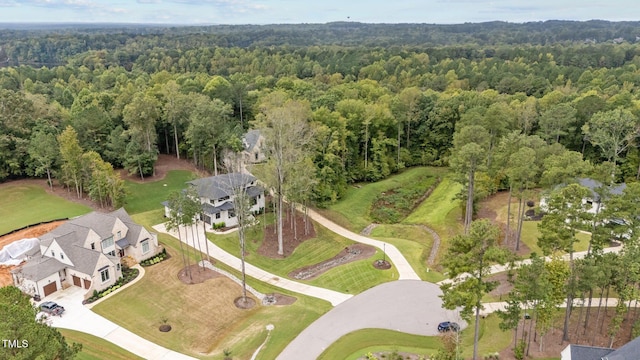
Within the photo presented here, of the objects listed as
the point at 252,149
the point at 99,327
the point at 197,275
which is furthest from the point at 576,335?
the point at 252,149

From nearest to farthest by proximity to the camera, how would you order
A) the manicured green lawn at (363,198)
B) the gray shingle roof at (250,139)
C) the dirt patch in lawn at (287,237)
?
the dirt patch in lawn at (287,237)
the manicured green lawn at (363,198)
the gray shingle roof at (250,139)

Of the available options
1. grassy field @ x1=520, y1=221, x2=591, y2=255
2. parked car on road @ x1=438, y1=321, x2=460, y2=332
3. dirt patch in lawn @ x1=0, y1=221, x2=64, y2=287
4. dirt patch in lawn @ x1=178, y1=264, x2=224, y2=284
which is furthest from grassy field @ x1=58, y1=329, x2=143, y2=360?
grassy field @ x1=520, y1=221, x2=591, y2=255

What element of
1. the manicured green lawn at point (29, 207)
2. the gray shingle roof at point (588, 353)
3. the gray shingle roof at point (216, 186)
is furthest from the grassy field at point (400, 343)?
the manicured green lawn at point (29, 207)

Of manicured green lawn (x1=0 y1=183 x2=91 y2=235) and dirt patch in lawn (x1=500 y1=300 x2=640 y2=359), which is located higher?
manicured green lawn (x1=0 y1=183 x2=91 y2=235)

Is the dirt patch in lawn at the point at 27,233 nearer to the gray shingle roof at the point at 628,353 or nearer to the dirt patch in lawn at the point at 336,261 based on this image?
the dirt patch in lawn at the point at 336,261

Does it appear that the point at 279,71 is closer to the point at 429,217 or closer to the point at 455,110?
the point at 455,110

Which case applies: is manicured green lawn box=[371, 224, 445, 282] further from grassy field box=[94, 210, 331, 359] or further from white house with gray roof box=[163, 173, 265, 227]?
white house with gray roof box=[163, 173, 265, 227]

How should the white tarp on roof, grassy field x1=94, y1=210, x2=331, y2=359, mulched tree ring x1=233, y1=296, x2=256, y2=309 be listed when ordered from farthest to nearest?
1. the white tarp on roof
2. mulched tree ring x1=233, y1=296, x2=256, y2=309
3. grassy field x1=94, y1=210, x2=331, y2=359

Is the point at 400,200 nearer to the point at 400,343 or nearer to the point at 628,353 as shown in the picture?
the point at 400,343
